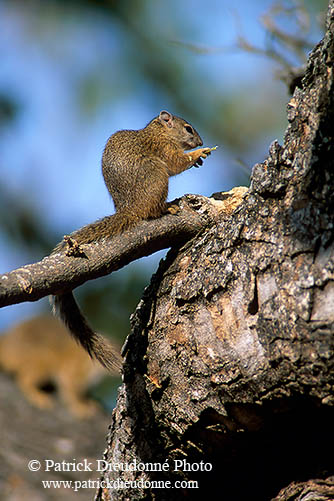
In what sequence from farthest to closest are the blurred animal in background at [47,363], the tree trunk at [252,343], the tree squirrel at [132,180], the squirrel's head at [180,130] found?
1. the blurred animal in background at [47,363]
2. the squirrel's head at [180,130]
3. the tree squirrel at [132,180]
4. the tree trunk at [252,343]

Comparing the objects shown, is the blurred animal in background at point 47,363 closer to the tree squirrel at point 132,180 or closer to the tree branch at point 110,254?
the tree squirrel at point 132,180

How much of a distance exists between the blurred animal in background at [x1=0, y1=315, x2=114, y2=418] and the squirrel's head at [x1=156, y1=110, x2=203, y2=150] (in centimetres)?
427

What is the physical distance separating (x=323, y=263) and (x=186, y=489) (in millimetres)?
1213

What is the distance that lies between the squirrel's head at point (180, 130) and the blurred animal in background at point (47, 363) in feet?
→ 14.0

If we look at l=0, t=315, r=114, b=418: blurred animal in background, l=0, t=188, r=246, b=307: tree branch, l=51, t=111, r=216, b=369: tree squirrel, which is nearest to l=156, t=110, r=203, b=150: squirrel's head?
l=51, t=111, r=216, b=369: tree squirrel

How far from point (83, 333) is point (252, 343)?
0.99 metres

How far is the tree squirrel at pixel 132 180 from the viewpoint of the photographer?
2521 mm

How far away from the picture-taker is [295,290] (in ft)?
5.71

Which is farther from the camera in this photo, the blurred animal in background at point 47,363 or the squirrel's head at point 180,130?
the blurred animal in background at point 47,363

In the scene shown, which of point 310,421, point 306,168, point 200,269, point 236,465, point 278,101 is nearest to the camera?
point 306,168

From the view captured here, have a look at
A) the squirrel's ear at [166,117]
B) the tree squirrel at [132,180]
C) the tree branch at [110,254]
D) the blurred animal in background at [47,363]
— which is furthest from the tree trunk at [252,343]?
the blurred animal in background at [47,363]

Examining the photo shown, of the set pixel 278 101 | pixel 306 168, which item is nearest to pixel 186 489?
pixel 306 168

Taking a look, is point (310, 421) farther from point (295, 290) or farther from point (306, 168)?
point (306, 168)

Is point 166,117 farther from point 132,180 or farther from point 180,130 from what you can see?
point 132,180
